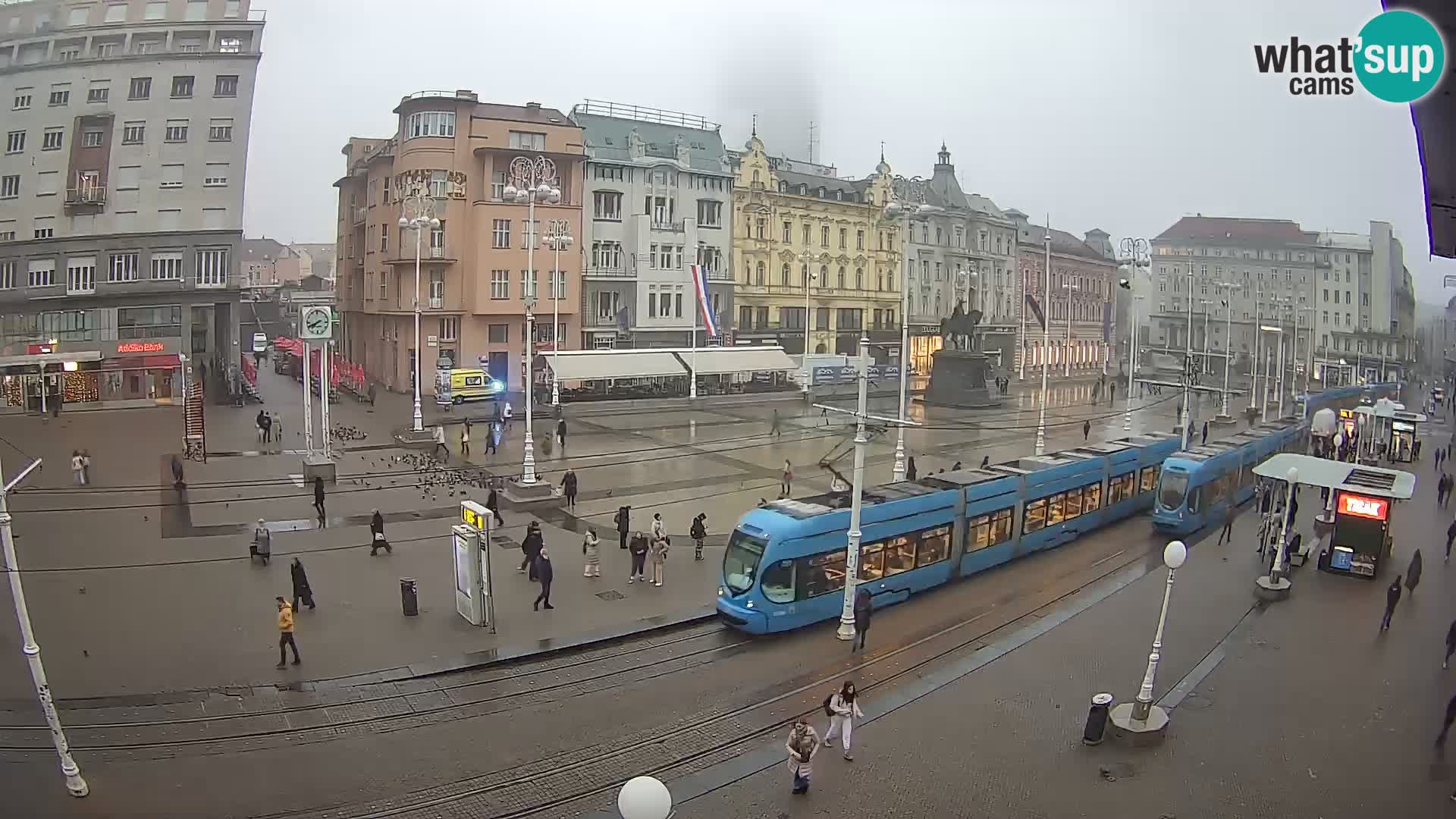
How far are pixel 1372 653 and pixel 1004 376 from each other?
143 feet

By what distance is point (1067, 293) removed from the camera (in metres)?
71.2

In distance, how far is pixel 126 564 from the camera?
60.0ft

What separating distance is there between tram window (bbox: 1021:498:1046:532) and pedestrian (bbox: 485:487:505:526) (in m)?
11.9

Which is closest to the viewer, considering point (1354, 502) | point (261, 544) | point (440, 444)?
point (261, 544)

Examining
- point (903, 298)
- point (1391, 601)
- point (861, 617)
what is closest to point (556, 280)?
point (903, 298)

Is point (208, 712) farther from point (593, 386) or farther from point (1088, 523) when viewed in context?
point (593, 386)

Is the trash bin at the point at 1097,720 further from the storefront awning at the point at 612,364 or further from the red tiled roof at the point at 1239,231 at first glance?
the storefront awning at the point at 612,364

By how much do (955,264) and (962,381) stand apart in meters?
16.9

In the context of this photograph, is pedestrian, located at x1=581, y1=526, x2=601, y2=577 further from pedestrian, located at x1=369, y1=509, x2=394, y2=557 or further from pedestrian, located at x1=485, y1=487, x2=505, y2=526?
pedestrian, located at x1=369, y1=509, x2=394, y2=557

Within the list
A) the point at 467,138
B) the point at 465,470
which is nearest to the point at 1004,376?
the point at 467,138

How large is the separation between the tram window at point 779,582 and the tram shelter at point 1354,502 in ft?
36.7

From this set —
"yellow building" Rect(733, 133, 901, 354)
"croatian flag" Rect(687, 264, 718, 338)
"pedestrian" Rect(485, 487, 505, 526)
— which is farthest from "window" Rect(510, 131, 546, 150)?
"pedestrian" Rect(485, 487, 505, 526)

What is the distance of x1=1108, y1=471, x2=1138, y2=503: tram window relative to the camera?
80.9 ft

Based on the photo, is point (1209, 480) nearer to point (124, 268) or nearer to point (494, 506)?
point (494, 506)
